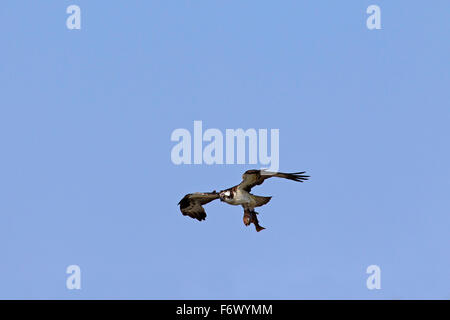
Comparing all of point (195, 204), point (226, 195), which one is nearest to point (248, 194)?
point (226, 195)

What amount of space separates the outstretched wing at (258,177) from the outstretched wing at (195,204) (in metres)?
1.92

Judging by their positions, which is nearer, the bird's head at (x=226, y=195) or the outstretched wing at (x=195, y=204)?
the bird's head at (x=226, y=195)

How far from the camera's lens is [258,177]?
45.0 metres

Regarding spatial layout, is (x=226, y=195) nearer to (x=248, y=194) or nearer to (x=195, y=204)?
(x=248, y=194)

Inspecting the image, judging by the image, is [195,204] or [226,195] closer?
[226,195]

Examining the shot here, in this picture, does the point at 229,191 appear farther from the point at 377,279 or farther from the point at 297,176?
the point at 377,279

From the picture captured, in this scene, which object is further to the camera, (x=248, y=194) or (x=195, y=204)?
(x=195, y=204)

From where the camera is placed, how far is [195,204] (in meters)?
47.7

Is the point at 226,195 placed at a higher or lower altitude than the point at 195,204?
higher

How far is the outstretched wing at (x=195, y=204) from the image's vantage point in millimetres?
46938

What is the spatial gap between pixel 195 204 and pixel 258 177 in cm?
383

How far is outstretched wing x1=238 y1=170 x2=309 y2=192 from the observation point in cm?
4419

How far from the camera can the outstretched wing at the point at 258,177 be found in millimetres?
44188
